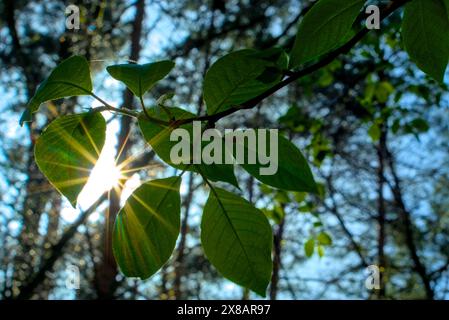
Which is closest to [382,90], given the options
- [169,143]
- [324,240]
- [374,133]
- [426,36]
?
[374,133]

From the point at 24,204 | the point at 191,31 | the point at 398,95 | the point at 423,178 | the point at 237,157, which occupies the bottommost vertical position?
the point at 237,157

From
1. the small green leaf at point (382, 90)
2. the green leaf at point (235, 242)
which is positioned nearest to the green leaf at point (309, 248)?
the small green leaf at point (382, 90)

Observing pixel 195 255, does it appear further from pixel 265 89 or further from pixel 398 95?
pixel 265 89

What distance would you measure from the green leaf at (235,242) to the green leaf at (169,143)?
3 centimetres

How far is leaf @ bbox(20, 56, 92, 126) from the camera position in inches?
15.7

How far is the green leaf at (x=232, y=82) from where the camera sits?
0.40 m

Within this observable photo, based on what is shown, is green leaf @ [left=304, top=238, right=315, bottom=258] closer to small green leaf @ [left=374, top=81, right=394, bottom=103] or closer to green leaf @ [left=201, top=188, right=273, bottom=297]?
small green leaf @ [left=374, top=81, right=394, bottom=103]

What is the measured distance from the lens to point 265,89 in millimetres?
402

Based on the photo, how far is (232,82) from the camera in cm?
40

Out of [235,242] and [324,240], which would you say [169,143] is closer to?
[235,242]

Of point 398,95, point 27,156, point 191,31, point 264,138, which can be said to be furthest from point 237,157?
point 27,156

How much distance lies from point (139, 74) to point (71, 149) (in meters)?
0.10

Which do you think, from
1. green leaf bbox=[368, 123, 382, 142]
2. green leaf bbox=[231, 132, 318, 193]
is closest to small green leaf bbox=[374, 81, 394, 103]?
green leaf bbox=[368, 123, 382, 142]
